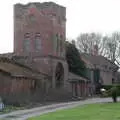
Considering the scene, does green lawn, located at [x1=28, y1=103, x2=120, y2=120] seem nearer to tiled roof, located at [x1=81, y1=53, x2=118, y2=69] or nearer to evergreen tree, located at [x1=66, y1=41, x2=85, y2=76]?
evergreen tree, located at [x1=66, y1=41, x2=85, y2=76]

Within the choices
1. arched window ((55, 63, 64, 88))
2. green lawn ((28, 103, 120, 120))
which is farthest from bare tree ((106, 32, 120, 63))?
green lawn ((28, 103, 120, 120))

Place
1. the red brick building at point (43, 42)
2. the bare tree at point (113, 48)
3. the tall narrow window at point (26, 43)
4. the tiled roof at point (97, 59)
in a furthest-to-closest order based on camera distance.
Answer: the bare tree at point (113, 48), the tiled roof at point (97, 59), the tall narrow window at point (26, 43), the red brick building at point (43, 42)

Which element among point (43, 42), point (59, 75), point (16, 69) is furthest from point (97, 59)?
point (16, 69)

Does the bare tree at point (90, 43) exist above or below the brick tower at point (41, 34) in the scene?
above

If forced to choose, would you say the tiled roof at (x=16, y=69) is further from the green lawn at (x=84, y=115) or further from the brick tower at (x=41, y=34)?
the green lawn at (x=84, y=115)

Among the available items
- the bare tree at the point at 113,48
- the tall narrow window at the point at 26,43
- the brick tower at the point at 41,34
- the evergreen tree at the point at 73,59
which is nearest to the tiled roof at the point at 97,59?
the bare tree at the point at 113,48

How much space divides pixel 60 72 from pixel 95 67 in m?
37.4

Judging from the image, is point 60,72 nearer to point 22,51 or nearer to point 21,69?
point 22,51

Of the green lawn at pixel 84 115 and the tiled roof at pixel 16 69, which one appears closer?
the green lawn at pixel 84 115

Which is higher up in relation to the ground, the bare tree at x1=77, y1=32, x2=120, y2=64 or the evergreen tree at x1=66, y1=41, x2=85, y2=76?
the bare tree at x1=77, y1=32, x2=120, y2=64

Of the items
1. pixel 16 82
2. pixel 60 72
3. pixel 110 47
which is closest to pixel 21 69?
pixel 16 82

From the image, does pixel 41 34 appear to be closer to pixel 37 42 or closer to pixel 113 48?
pixel 37 42

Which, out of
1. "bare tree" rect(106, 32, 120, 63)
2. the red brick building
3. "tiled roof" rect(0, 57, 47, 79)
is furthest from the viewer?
"bare tree" rect(106, 32, 120, 63)

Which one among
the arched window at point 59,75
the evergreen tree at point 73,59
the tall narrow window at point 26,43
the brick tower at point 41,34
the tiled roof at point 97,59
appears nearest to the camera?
the brick tower at point 41,34
